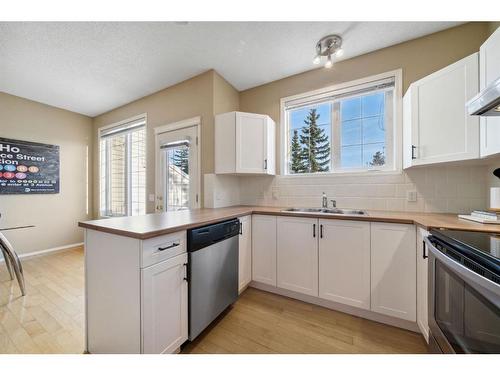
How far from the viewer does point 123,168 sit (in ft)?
11.8

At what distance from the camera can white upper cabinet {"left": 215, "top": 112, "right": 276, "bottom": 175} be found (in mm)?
2270

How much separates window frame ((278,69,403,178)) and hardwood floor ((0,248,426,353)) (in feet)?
4.67

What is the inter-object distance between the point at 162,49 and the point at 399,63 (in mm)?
2493

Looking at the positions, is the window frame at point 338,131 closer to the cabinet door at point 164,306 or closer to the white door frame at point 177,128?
the white door frame at point 177,128

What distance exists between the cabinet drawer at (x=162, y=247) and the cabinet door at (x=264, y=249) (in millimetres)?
947

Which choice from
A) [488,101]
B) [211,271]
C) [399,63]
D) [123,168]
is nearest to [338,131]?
[399,63]

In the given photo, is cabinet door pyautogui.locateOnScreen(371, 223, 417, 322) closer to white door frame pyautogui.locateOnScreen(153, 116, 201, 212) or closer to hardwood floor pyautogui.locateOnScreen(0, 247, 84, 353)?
white door frame pyautogui.locateOnScreen(153, 116, 201, 212)

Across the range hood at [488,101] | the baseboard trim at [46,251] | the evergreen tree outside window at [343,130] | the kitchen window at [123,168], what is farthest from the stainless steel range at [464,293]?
the baseboard trim at [46,251]

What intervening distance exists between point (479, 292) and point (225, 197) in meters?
2.23

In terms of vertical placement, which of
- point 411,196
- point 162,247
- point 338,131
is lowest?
point 162,247

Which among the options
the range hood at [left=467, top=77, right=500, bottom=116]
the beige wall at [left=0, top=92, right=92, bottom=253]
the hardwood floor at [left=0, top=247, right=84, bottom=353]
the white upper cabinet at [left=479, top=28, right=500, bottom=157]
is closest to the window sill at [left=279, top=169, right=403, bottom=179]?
the white upper cabinet at [left=479, top=28, right=500, bottom=157]

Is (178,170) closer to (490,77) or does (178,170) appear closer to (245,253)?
(245,253)
